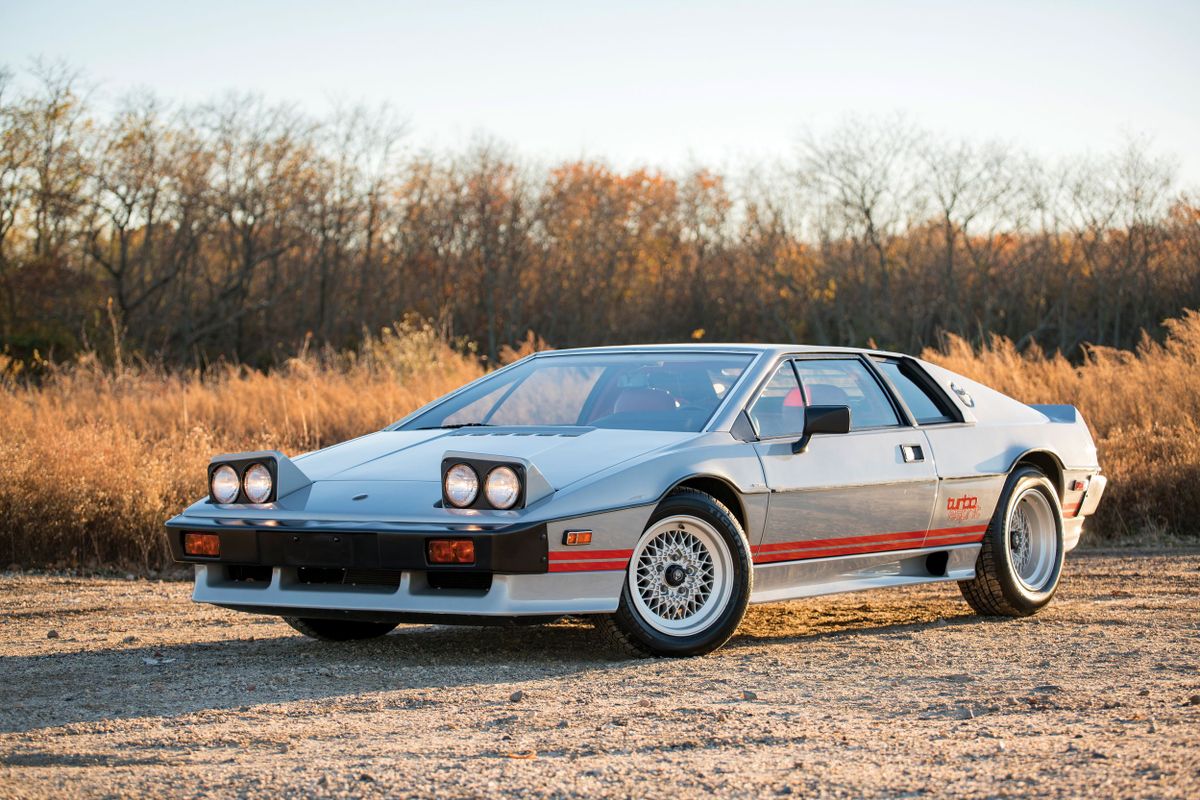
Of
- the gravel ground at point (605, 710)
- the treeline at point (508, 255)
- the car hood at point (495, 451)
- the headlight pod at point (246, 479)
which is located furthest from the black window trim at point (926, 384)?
the treeline at point (508, 255)

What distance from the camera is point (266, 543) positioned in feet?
19.9

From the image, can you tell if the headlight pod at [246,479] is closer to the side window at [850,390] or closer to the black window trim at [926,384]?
the side window at [850,390]

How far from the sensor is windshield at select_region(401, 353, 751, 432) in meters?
6.76

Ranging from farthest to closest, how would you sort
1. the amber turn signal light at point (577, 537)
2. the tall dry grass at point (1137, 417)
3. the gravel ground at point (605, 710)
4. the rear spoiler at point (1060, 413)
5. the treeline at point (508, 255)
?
1. the treeline at point (508, 255)
2. the tall dry grass at point (1137, 417)
3. the rear spoiler at point (1060, 413)
4. the amber turn signal light at point (577, 537)
5. the gravel ground at point (605, 710)

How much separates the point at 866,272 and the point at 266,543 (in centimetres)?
3061

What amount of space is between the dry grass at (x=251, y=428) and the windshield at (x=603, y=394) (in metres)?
4.53

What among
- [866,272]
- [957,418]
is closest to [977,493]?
[957,418]

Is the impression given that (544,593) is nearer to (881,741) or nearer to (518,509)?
(518,509)

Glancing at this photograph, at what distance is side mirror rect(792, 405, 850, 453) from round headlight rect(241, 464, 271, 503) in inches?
90.0

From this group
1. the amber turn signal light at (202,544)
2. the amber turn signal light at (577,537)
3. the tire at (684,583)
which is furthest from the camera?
the amber turn signal light at (202,544)

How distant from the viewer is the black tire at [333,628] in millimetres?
6965

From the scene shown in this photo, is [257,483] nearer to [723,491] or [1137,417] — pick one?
[723,491]

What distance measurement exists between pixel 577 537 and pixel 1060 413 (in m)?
3.75

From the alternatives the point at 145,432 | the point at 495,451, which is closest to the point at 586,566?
Answer: the point at 495,451
